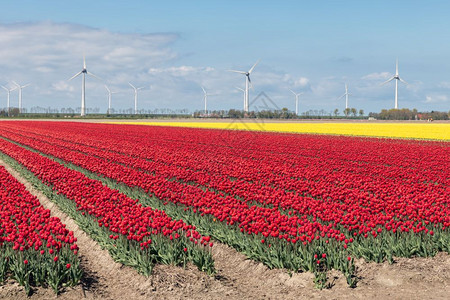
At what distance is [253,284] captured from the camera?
10.1 m

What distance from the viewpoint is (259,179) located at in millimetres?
20078

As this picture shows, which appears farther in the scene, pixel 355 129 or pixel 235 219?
pixel 355 129

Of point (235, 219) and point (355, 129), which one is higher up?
point (355, 129)

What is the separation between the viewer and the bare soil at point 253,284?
370 inches

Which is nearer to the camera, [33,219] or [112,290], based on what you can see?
[112,290]

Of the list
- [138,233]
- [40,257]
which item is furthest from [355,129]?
[40,257]

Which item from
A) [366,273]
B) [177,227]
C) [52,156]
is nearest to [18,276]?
[177,227]

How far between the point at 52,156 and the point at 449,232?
2498 centimetres

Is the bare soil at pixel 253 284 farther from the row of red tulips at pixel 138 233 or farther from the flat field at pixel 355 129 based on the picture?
the flat field at pixel 355 129

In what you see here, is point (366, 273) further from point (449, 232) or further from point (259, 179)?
point (259, 179)

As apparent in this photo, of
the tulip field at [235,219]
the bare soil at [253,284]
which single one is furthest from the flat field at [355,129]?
the bare soil at [253,284]

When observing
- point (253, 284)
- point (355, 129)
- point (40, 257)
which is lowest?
point (253, 284)

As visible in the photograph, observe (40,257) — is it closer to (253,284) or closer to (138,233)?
(138,233)

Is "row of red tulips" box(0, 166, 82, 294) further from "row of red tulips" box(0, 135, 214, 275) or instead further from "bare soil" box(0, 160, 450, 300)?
"row of red tulips" box(0, 135, 214, 275)
